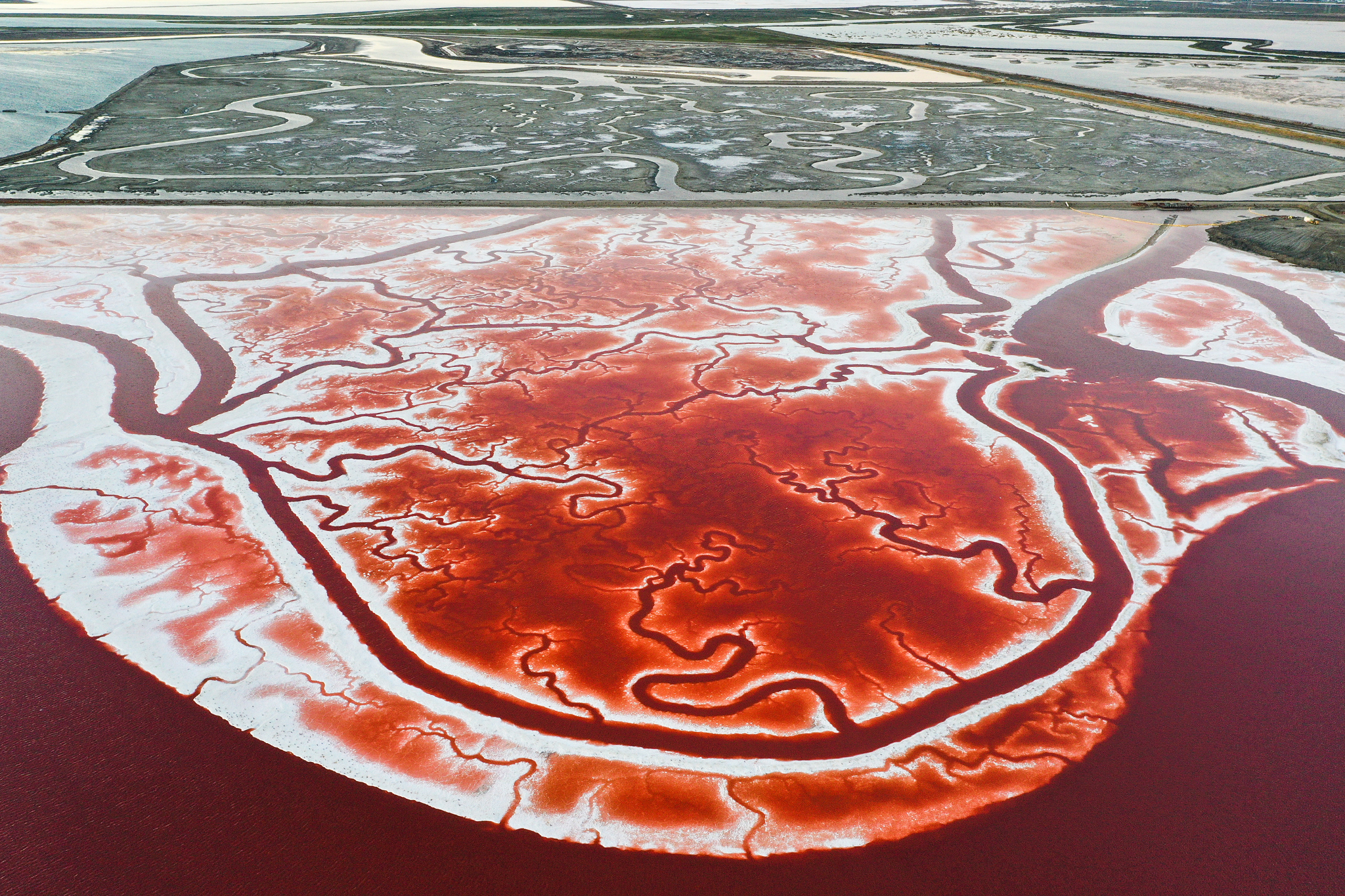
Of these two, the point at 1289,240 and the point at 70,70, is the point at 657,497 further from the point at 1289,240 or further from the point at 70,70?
the point at 70,70

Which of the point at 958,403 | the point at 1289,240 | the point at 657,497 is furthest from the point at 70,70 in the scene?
the point at 1289,240

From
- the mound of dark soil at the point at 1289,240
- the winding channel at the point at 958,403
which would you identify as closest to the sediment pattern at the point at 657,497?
the winding channel at the point at 958,403

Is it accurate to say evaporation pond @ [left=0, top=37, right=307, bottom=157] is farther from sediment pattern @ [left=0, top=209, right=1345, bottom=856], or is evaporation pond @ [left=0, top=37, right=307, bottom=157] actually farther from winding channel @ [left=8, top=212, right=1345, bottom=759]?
winding channel @ [left=8, top=212, right=1345, bottom=759]

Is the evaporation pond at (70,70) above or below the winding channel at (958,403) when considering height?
above

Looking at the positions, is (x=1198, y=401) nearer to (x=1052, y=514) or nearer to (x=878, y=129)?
(x=1052, y=514)

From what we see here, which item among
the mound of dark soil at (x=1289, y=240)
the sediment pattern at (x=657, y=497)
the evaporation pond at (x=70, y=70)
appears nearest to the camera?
the sediment pattern at (x=657, y=497)

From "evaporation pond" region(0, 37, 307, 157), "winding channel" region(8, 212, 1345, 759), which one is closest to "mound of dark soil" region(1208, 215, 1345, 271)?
"winding channel" region(8, 212, 1345, 759)

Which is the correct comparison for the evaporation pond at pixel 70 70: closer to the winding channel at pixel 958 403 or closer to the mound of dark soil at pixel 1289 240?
the winding channel at pixel 958 403

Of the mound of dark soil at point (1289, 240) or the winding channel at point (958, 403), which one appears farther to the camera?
the mound of dark soil at point (1289, 240)

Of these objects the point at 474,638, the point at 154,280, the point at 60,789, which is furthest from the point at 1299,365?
the point at 154,280
